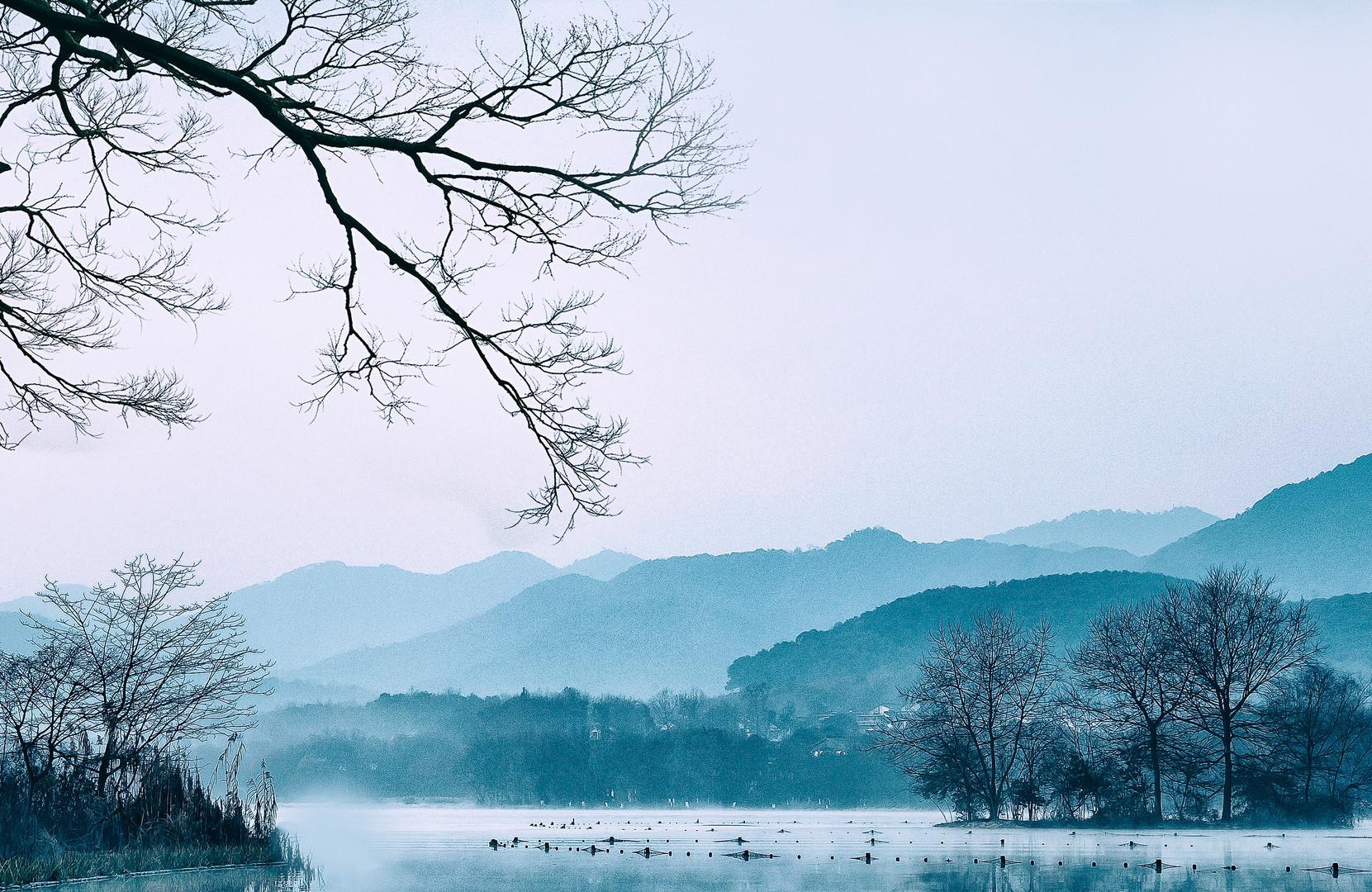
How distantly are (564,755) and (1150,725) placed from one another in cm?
5959

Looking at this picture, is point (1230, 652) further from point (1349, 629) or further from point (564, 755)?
point (1349, 629)

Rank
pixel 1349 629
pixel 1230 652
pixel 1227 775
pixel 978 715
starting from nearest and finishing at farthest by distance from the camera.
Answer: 1. pixel 1227 775
2. pixel 1230 652
3. pixel 978 715
4. pixel 1349 629

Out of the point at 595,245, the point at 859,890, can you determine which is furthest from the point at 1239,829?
the point at 595,245

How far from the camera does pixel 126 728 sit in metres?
18.9

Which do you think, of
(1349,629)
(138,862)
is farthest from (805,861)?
(1349,629)

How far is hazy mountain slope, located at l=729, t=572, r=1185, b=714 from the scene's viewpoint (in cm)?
12962

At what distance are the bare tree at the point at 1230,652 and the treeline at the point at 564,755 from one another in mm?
40273

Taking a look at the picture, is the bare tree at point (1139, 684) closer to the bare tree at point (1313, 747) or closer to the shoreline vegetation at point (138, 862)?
the bare tree at point (1313, 747)

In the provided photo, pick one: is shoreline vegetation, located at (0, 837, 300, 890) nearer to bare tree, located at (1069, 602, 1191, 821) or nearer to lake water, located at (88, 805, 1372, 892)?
lake water, located at (88, 805, 1372, 892)

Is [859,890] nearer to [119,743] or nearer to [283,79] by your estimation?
[119,743]

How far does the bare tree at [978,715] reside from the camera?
134ft

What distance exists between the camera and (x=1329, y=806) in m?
36.8

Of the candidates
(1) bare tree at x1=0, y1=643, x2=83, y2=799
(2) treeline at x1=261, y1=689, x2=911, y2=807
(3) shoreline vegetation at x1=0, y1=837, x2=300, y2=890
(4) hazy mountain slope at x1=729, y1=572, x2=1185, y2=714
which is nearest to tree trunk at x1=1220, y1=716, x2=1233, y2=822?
(3) shoreline vegetation at x1=0, y1=837, x2=300, y2=890

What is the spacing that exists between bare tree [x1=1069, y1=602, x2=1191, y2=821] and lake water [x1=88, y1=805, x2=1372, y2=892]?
4010mm
